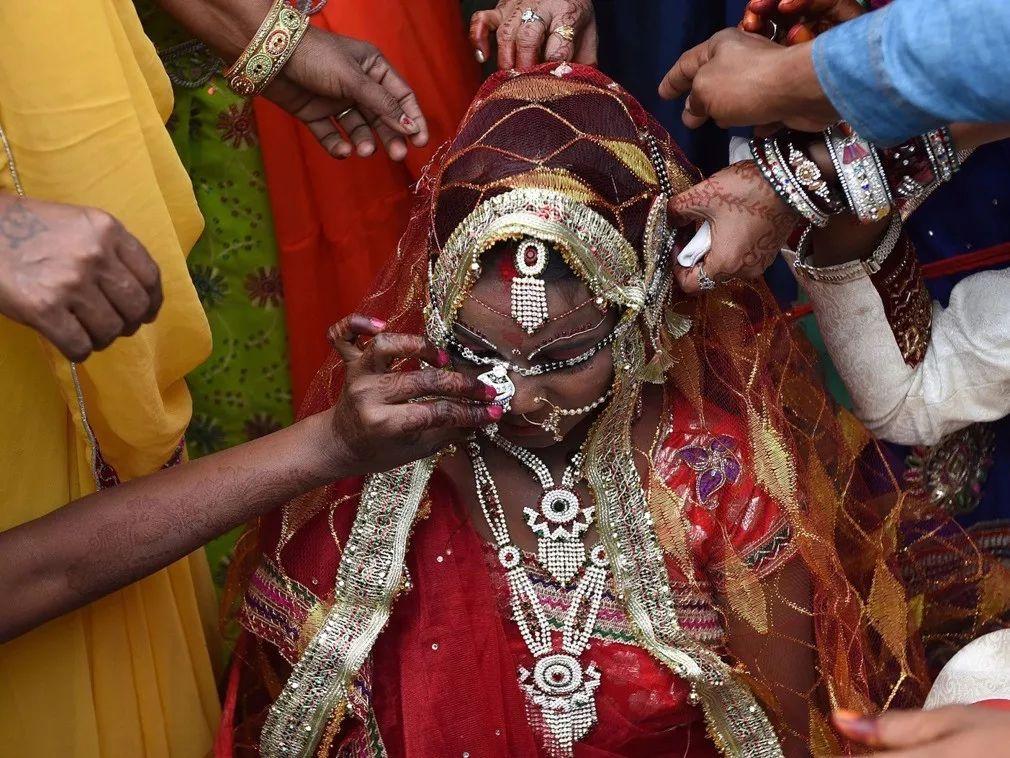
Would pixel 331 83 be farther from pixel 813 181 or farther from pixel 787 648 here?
pixel 787 648

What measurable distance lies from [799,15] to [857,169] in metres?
0.28

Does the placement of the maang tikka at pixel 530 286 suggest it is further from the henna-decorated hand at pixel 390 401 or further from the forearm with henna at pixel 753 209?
the forearm with henna at pixel 753 209

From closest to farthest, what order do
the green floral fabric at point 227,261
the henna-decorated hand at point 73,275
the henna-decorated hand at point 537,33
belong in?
1. the henna-decorated hand at point 73,275
2. the henna-decorated hand at point 537,33
3. the green floral fabric at point 227,261

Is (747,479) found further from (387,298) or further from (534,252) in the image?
(387,298)

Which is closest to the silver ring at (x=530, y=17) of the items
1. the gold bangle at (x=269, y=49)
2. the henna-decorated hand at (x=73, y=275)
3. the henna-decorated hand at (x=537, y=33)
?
the henna-decorated hand at (x=537, y=33)

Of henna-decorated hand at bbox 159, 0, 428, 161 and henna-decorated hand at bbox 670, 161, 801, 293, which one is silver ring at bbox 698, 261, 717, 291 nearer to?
henna-decorated hand at bbox 670, 161, 801, 293

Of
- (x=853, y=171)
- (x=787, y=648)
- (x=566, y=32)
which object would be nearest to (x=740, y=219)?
(x=853, y=171)

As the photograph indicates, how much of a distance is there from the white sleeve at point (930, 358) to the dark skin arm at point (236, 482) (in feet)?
2.15

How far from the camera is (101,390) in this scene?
1.82 metres

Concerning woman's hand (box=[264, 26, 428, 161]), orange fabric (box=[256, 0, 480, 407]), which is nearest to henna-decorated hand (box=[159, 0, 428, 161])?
woman's hand (box=[264, 26, 428, 161])

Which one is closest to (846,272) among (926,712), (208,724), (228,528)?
(926,712)

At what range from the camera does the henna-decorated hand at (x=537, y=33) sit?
7.13 ft

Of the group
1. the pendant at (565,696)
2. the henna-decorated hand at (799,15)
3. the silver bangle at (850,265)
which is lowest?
the pendant at (565,696)

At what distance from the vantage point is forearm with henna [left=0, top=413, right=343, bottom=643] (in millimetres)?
1791
